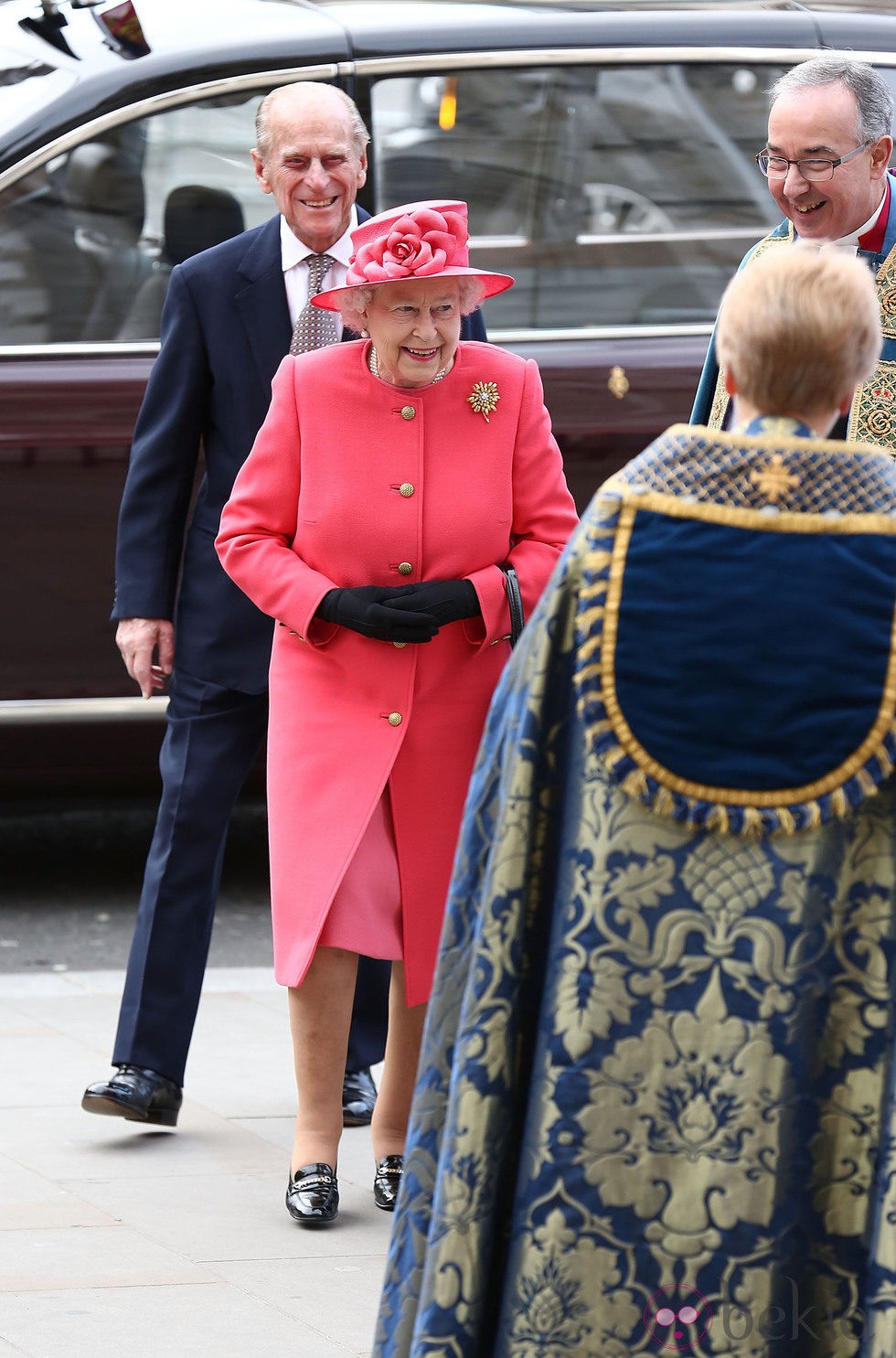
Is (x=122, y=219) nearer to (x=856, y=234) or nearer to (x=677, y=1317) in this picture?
(x=856, y=234)

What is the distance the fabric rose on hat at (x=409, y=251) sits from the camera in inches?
157

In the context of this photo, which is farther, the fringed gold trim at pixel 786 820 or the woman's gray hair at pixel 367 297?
the woman's gray hair at pixel 367 297

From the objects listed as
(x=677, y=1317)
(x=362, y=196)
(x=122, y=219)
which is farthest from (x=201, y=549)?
(x=677, y=1317)

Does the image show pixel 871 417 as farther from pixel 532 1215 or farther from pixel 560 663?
pixel 532 1215

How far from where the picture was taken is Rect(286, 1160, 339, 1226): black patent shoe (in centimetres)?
428

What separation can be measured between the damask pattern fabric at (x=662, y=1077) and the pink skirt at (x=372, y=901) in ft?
4.48

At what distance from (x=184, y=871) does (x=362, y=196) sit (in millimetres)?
2490

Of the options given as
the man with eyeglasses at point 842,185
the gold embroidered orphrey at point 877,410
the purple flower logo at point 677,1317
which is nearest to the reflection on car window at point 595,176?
the man with eyeglasses at point 842,185

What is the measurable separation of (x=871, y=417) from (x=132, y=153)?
9.88 ft

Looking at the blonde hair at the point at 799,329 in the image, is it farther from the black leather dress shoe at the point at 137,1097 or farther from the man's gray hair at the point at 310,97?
the black leather dress shoe at the point at 137,1097

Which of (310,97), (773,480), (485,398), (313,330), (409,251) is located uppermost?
(310,97)

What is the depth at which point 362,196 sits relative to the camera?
6637 mm

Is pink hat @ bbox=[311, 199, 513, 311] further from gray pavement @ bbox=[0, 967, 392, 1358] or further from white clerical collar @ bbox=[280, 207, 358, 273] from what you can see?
gray pavement @ bbox=[0, 967, 392, 1358]

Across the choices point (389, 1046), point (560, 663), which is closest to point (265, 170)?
point (389, 1046)
